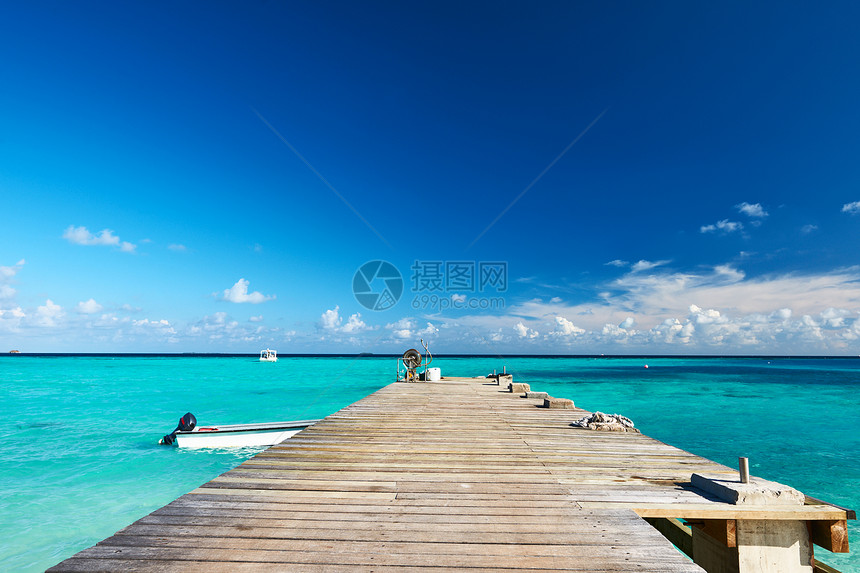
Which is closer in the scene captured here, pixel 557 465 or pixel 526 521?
pixel 526 521

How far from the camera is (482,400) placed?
42.1ft

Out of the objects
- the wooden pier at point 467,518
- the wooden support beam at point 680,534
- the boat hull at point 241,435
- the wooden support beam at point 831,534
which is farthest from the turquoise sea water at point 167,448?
the wooden pier at point 467,518

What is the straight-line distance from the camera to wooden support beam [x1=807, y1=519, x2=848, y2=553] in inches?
148

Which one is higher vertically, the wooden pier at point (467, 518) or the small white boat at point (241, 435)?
the wooden pier at point (467, 518)

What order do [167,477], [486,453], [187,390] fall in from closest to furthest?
[486,453]
[167,477]
[187,390]

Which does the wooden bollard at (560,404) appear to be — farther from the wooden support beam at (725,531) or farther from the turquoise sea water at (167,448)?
the wooden support beam at (725,531)

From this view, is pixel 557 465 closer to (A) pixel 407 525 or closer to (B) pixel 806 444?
(A) pixel 407 525

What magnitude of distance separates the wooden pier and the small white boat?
37.2ft

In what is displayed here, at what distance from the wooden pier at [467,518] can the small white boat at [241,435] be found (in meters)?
11.4

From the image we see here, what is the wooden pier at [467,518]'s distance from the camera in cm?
296

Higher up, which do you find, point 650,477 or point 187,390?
point 650,477

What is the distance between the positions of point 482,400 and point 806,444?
17175 mm

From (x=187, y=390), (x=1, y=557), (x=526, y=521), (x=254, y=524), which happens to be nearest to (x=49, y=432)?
(x=1, y=557)

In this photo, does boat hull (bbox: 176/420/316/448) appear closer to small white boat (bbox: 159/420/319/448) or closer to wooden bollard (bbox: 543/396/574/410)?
small white boat (bbox: 159/420/319/448)
